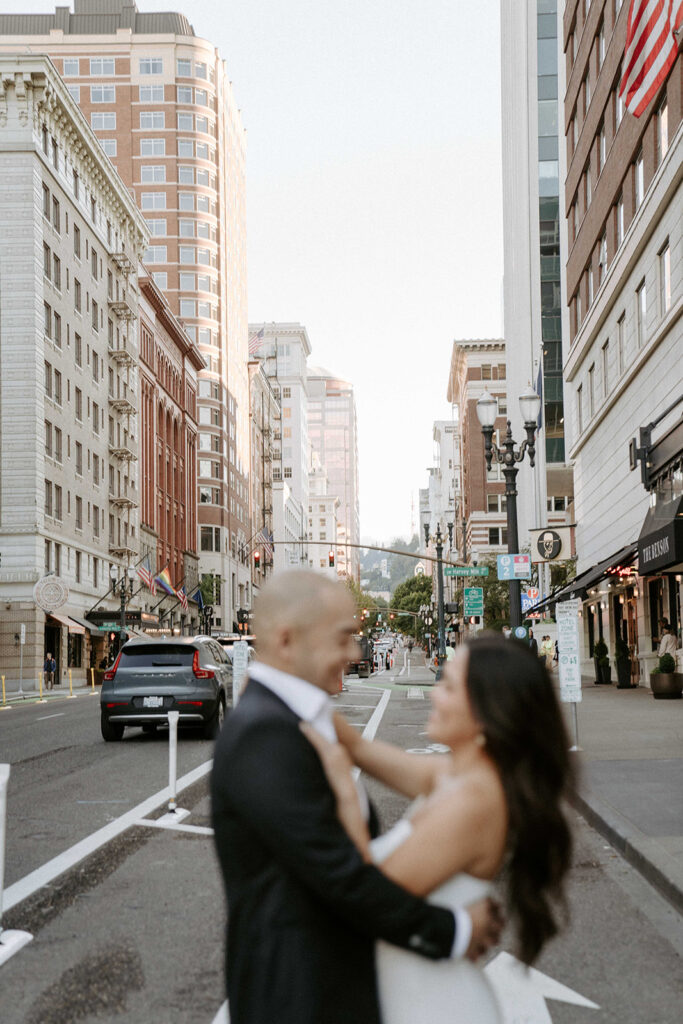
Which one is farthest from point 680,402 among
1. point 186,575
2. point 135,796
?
point 186,575

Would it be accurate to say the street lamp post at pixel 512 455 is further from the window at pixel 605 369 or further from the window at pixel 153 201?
the window at pixel 153 201

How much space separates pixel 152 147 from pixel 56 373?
2097 inches

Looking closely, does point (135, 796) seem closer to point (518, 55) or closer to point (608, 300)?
point (608, 300)

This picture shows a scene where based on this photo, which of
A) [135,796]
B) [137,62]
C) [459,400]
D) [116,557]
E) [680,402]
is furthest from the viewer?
[459,400]

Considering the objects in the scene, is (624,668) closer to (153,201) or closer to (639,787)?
(639,787)

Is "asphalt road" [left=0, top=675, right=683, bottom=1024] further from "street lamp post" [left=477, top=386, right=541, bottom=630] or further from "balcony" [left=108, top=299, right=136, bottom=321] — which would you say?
"balcony" [left=108, top=299, right=136, bottom=321]

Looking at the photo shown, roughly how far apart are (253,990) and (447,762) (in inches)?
25.4

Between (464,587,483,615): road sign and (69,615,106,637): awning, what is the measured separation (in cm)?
2523

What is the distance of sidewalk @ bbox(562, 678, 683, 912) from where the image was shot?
816 centimetres

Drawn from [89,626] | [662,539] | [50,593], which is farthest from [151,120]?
[662,539]

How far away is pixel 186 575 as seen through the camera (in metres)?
92.1

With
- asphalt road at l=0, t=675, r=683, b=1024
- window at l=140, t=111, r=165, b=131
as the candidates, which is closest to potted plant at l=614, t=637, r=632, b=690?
asphalt road at l=0, t=675, r=683, b=1024

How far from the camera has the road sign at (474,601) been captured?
36.4 m

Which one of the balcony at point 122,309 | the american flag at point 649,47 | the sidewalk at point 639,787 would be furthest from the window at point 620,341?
the balcony at point 122,309
